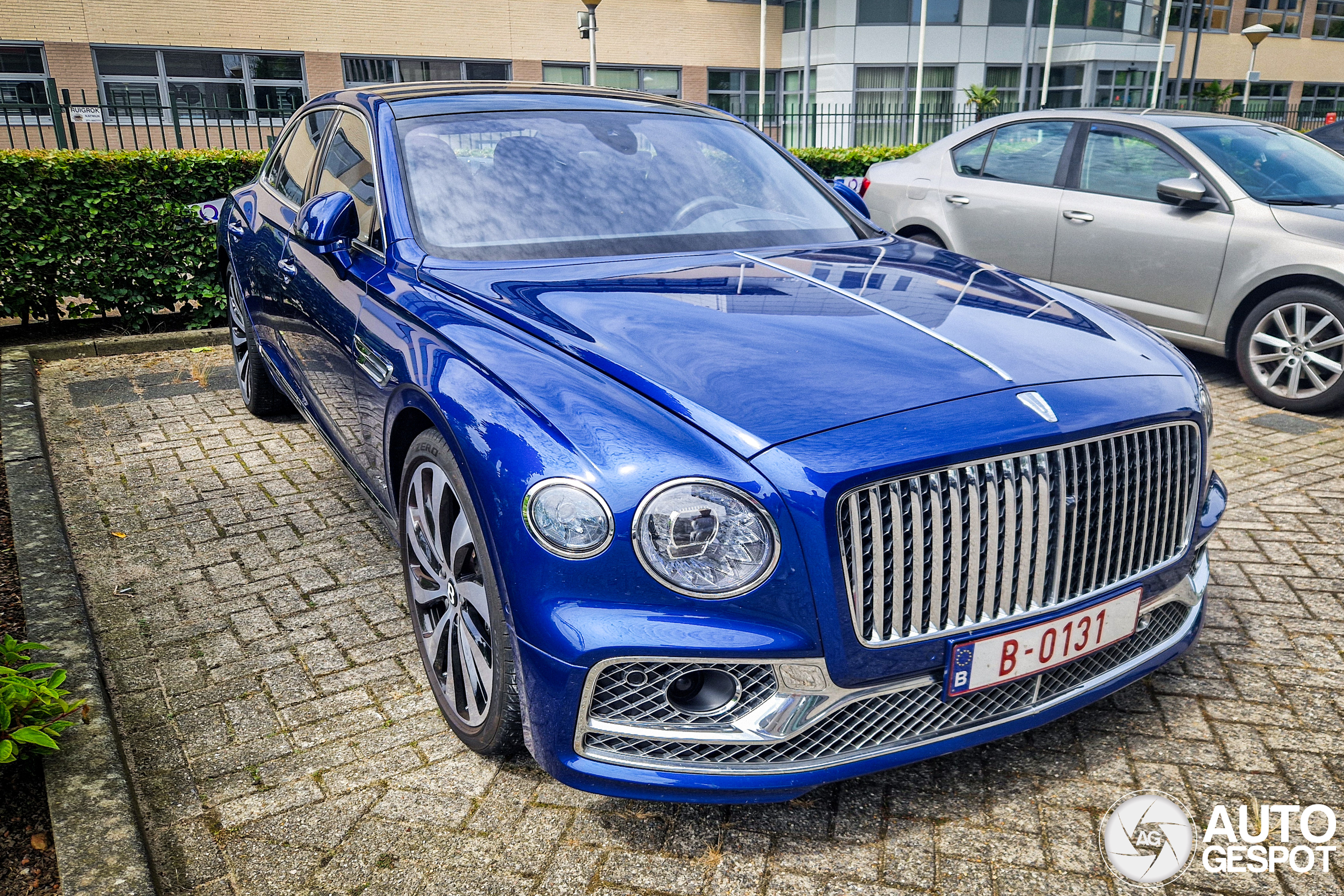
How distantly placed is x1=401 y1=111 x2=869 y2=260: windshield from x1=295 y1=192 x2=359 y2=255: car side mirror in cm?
28

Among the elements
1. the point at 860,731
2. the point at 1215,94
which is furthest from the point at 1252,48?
the point at 860,731

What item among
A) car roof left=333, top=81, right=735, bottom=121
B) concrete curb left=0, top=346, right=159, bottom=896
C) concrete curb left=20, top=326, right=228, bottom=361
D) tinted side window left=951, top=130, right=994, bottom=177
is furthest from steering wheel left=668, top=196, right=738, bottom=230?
concrete curb left=20, top=326, right=228, bottom=361

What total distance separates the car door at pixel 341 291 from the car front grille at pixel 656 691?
1585 mm

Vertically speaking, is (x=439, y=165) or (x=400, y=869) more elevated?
(x=439, y=165)

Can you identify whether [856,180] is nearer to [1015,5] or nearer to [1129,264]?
[1129,264]

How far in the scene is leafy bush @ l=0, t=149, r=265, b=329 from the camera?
730cm

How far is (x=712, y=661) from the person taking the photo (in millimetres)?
2117

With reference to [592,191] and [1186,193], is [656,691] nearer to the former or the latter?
[592,191]

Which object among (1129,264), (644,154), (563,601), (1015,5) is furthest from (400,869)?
(1015,5)

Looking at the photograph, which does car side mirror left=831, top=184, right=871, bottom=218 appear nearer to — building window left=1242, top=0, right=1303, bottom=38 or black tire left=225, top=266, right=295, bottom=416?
black tire left=225, top=266, right=295, bottom=416

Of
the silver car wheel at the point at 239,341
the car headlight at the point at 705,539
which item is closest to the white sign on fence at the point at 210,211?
the silver car wheel at the point at 239,341

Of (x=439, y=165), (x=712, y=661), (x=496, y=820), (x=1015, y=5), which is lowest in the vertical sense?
(x=496, y=820)

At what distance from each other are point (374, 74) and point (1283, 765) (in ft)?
93.8

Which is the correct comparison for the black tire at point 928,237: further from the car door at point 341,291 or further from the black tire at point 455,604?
the black tire at point 455,604
